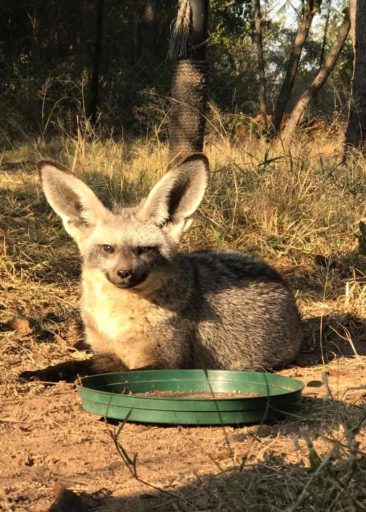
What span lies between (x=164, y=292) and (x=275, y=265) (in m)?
2.60

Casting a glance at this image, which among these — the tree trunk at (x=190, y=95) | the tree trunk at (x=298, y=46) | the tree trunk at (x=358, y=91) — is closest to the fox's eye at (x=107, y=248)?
the tree trunk at (x=190, y=95)

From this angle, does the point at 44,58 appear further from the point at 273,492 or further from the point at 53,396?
the point at 273,492

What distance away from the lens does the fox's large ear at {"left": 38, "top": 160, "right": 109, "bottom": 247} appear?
457 cm

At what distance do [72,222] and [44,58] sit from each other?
12551mm

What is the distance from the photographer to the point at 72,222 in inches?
186

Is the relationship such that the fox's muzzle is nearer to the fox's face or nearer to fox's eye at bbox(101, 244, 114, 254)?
the fox's face

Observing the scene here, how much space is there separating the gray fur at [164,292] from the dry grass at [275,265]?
1.39ft

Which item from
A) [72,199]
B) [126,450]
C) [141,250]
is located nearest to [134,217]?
[141,250]

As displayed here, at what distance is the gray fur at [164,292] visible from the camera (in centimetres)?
441

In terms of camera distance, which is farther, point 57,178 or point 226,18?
point 226,18

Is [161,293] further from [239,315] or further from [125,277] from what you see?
[239,315]

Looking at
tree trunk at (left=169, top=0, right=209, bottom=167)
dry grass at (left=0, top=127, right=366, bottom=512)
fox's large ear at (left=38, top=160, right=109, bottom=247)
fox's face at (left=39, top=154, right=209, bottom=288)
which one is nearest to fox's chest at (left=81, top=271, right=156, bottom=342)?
fox's face at (left=39, top=154, right=209, bottom=288)

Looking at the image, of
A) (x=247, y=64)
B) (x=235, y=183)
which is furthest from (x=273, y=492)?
(x=247, y=64)

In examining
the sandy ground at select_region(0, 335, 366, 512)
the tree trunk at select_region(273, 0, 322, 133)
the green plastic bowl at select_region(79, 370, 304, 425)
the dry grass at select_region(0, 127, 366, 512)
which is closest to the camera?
the dry grass at select_region(0, 127, 366, 512)
